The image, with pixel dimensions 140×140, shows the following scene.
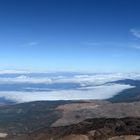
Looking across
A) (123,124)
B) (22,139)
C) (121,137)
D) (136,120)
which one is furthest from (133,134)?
(22,139)

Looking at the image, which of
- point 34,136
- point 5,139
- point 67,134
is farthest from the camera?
point 5,139

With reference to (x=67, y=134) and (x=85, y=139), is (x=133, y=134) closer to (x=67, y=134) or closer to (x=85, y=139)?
(x=85, y=139)

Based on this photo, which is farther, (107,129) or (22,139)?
(22,139)

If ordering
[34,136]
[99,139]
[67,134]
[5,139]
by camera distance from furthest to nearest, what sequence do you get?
[5,139]
[34,136]
[67,134]
[99,139]

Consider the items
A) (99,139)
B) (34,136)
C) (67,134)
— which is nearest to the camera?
(99,139)

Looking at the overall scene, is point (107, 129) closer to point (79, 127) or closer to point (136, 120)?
point (79, 127)

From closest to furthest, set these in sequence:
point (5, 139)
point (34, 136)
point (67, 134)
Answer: point (67, 134)
point (34, 136)
point (5, 139)

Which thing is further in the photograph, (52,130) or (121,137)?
(52,130)

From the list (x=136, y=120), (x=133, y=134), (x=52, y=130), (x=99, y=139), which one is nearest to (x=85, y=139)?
(x=99, y=139)
